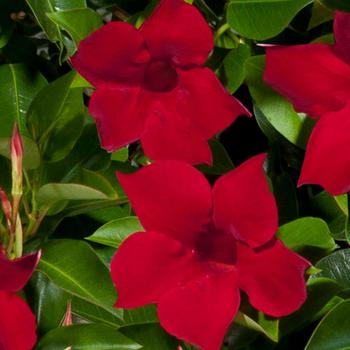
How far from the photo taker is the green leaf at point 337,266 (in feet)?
2.69

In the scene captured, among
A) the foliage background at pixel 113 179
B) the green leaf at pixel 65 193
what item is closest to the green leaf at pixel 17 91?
the foliage background at pixel 113 179

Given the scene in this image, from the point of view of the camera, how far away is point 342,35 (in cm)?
66

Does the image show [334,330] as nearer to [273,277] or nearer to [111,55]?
[273,277]

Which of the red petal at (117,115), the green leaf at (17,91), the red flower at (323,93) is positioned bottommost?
the green leaf at (17,91)

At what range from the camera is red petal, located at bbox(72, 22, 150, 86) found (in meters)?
0.69

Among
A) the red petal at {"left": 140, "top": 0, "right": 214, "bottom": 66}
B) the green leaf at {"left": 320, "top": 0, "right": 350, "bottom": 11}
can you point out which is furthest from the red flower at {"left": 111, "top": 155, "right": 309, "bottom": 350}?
the green leaf at {"left": 320, "top": 0, "right": 350, "bottom": 11}

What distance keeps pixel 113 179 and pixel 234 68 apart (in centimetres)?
16

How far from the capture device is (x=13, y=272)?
2.15 feet

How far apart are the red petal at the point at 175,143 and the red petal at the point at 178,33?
0.06 metres

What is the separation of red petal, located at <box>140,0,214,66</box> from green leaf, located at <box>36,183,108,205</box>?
0.41ft

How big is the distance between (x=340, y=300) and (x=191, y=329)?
197 millimetres

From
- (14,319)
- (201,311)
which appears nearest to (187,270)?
(201,311)

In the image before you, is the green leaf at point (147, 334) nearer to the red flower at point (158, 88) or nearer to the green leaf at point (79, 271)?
the green leaf at point (79, 271)

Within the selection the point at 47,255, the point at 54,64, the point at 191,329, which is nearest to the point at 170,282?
the point at 191,329
